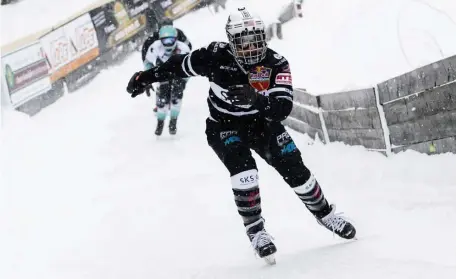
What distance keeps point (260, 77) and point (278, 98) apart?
0.26 meters

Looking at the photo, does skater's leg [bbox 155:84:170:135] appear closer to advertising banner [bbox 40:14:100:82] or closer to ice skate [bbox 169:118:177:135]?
ice skate [bbox 169:118:177:135]

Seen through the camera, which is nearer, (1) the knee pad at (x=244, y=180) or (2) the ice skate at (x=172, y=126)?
(1) the knee pad at (x=244, y=180)

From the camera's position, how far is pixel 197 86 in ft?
54.5

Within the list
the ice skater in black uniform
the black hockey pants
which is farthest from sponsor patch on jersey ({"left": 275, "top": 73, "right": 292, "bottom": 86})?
the black hockey pants

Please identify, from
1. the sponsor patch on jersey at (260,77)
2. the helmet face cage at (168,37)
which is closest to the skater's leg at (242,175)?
the sponsor patch on jersey at (260,77)

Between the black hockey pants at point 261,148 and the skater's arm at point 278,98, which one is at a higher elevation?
the skater's arm at point 278,98

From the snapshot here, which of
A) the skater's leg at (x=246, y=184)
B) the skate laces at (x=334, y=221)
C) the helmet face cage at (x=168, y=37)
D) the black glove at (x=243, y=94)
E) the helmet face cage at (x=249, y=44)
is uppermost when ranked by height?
the helmet face cage at (x=249, y=44)

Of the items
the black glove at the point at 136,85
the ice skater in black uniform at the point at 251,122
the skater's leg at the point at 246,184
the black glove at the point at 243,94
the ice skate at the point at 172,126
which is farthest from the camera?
the ice skate at the point at 172,126

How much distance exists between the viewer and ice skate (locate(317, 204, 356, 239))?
191 inches

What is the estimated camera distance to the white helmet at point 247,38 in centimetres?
456

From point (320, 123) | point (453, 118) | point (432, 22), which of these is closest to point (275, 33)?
point (432, 22)

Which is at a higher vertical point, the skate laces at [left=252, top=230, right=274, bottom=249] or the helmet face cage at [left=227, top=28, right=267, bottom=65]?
the helmet face cage at [left=227, top=28, right=267, bottom=65]

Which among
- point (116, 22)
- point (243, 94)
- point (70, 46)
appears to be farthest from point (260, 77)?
point (116, 22)

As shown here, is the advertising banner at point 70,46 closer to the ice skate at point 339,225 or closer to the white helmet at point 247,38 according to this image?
the white helmet at point 247,38
